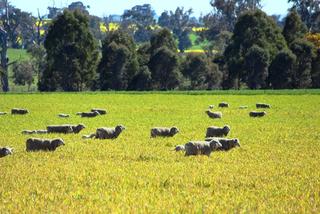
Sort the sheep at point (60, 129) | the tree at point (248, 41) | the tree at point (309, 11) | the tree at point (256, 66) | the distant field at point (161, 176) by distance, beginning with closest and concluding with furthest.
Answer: the distant field at point (161, 176)
the sheep at point (60, 129)
the tree at point (256, 66)
the tree at point (248, 41)
the tree at point (309, 11)

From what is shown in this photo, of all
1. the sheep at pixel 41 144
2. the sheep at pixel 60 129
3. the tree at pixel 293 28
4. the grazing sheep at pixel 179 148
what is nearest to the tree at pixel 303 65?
the tree at pixel 293 28

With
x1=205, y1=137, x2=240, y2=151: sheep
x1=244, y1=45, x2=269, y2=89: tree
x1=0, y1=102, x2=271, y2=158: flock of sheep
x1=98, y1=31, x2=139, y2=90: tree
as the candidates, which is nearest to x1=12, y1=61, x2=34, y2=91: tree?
x1=98, y1=31, x2=139, y2=90: tree

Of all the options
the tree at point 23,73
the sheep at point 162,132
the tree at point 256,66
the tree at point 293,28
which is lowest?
the tree at point 23,73

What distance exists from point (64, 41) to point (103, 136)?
204ft

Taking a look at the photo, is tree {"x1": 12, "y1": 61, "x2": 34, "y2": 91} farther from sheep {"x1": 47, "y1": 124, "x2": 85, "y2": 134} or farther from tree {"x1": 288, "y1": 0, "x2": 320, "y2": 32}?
sheep {"x1": 47, "y1": 124, "x2": 85, "y2": 134}

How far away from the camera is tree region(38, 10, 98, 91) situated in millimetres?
82375

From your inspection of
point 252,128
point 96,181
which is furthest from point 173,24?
point 96,181

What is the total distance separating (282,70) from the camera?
262ft

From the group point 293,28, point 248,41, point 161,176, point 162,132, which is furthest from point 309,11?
point 161,176

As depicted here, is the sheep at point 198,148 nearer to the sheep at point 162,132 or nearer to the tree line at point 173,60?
the sheep at point 162,132

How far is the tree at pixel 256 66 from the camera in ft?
262

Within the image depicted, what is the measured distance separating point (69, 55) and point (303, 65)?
1237 inches

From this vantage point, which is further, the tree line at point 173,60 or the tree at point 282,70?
the tree line at point 173,60

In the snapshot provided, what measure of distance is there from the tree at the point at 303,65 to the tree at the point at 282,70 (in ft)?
4.88
